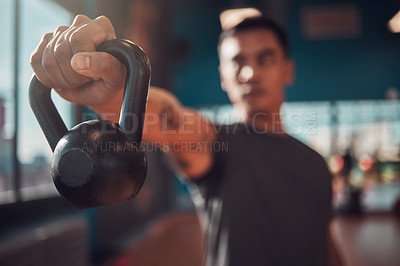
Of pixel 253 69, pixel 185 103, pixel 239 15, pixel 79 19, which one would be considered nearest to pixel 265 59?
pixel 253 69

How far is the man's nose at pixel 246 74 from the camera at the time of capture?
3.25 feet

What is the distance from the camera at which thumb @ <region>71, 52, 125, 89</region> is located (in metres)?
0.23

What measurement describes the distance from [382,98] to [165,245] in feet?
14.9

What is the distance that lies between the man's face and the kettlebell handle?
30.7 inches

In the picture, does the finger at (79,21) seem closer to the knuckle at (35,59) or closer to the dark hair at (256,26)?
the knuckle at (35,59)

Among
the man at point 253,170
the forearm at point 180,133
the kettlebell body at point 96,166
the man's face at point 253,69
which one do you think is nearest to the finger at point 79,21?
the kettlebell body at point 96,166

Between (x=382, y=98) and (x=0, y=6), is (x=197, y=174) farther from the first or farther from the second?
(x=382, y=98)

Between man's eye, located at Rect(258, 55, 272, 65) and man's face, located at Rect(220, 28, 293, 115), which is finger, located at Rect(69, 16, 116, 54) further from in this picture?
man's eye, located at Rect(258, 55, 272, 65)

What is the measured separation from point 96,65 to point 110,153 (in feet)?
0.25

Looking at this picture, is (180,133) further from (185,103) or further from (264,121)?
(185,103)

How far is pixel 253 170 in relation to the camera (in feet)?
3.46

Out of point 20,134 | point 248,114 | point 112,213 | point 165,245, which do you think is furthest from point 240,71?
point 165,245

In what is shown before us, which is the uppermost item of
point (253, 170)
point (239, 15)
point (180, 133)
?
point (239, 15)

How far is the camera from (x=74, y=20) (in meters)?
0.27
